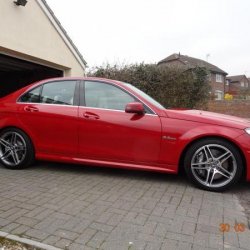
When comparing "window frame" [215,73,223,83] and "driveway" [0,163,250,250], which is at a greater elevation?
"window frame" [215,73,223,83]

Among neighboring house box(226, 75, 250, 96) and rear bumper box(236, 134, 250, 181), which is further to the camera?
neighboring house box(226, 75, 250, 96)

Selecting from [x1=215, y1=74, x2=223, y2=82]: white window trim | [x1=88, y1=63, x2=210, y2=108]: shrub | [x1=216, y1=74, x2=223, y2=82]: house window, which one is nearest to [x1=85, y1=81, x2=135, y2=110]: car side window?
[x1=88, y1=63, x2=210, y2=108]: shrub

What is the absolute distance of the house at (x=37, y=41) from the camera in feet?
23.9

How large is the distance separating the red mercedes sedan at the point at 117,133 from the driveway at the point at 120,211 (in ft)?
0.99

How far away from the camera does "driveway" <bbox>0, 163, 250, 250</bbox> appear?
2.83 meters

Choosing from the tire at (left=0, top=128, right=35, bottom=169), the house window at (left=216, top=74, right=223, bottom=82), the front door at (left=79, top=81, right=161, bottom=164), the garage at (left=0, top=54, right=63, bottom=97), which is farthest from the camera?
the house window at (left=216, top=74, right=223, bottom=82)

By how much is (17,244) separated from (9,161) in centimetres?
276

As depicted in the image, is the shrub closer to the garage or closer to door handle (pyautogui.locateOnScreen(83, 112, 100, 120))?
the garage

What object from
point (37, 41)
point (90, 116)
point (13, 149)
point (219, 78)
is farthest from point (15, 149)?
point (219, 78)

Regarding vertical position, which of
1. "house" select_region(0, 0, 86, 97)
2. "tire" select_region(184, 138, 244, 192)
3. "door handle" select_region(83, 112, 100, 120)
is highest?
"house" select_region(0, 0, 86, 97)

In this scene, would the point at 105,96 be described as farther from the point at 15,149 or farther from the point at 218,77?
the point at 218,77

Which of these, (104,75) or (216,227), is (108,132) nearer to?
(216,227)

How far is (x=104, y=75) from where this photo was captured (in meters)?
13.6

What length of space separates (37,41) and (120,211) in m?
6.40
